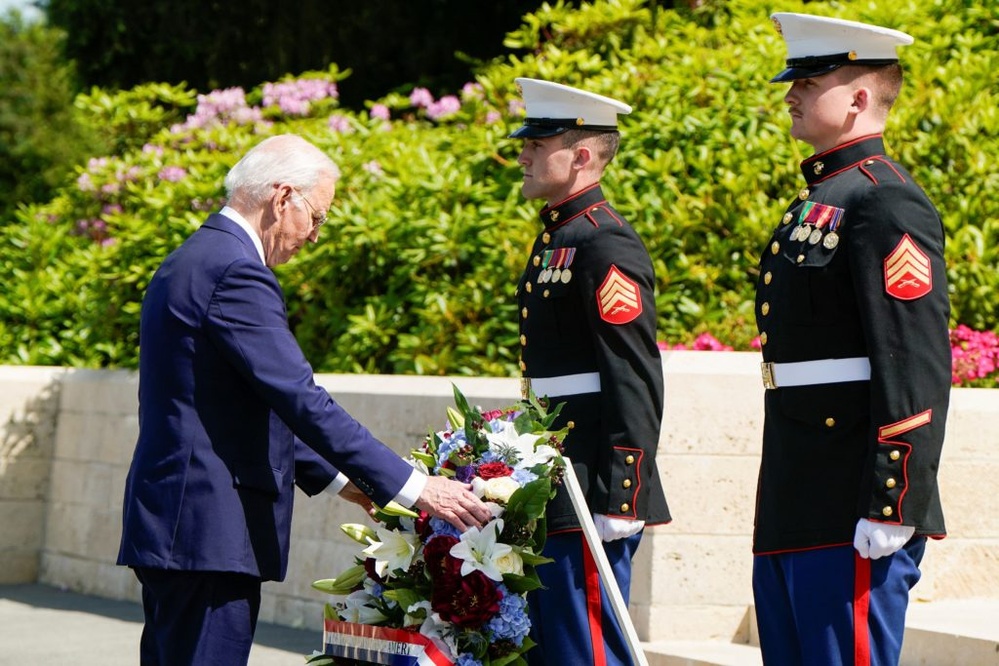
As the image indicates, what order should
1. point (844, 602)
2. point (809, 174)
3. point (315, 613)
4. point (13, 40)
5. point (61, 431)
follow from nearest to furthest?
point (844, 602) → point (809, 174) → point (315, 613) → point (61, 431) → point (13, 40)

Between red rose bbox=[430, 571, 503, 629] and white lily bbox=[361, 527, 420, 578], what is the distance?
0.19m

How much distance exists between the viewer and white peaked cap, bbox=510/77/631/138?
16.4ft

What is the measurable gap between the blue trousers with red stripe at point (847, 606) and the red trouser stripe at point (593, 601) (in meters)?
0.75

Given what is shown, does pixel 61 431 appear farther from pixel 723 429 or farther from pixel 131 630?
pixel 723 429

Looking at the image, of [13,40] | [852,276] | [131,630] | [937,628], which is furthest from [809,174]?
[13,40]

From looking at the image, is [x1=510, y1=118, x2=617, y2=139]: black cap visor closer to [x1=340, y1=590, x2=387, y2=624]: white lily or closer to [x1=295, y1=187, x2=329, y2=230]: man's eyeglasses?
[x1=295, y1=187, x2=329, y2=230]: man's eyeglasses

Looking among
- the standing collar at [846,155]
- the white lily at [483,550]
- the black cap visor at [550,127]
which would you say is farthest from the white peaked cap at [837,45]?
the white lily at [483,550]

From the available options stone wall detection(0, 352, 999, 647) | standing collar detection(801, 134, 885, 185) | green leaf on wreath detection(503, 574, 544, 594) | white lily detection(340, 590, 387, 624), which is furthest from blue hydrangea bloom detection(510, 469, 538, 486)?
stone wall detection(0, 352, 999, 647)

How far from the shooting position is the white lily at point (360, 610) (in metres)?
4.03

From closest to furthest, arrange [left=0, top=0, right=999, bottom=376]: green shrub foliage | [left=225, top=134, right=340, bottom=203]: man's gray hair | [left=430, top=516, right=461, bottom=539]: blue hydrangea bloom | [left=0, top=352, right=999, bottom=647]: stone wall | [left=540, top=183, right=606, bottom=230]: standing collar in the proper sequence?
[left=430, top=516, right=461, bottom=539]: blue hydrangea bloom < [left=225, top=134, right=340, bottom=203]: man's gray hair < [left=540, top=183, right=606, bottom=230]: standing collar < [left=0, top=352, right=999, bottom=647]: stone wall < [left=0, top=0, right=999, bottom=376]: green shrub foliage

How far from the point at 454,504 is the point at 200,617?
2.28 ft

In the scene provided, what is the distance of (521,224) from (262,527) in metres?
4.20

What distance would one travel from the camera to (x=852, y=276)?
3.91m

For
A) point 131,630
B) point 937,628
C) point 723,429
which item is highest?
point 723,429
